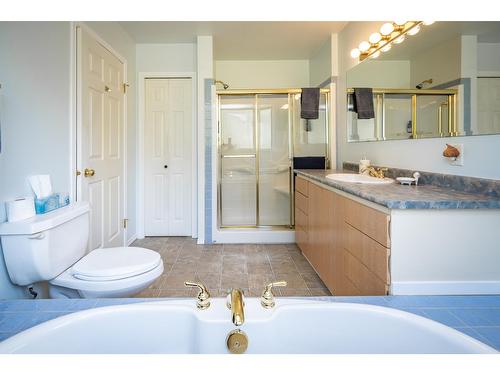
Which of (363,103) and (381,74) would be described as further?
(363,103)

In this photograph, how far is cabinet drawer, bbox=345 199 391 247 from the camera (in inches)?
54.1

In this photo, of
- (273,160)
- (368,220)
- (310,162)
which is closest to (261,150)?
(273,160)

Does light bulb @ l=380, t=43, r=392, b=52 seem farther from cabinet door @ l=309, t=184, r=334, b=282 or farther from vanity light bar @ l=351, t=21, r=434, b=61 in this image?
cabinet door @ l=309, t=184, r=334, b=282

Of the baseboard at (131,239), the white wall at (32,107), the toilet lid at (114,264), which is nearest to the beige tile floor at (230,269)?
the baseboard at (131,239)

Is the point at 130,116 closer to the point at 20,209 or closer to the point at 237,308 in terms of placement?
the point at 20,209

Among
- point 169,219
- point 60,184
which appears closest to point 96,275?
point 60,184

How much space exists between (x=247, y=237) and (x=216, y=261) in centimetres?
73

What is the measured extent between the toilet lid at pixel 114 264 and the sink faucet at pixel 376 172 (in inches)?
65.9

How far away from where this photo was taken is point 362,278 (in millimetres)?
1625

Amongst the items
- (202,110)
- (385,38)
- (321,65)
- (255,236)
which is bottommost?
(255,236)

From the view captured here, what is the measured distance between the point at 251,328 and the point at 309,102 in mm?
3077

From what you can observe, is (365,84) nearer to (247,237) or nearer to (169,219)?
(247,237)

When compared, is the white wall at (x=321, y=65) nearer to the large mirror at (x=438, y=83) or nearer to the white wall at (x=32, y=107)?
the large mirror at (x=438, y=83)

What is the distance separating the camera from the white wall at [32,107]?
157 cm
